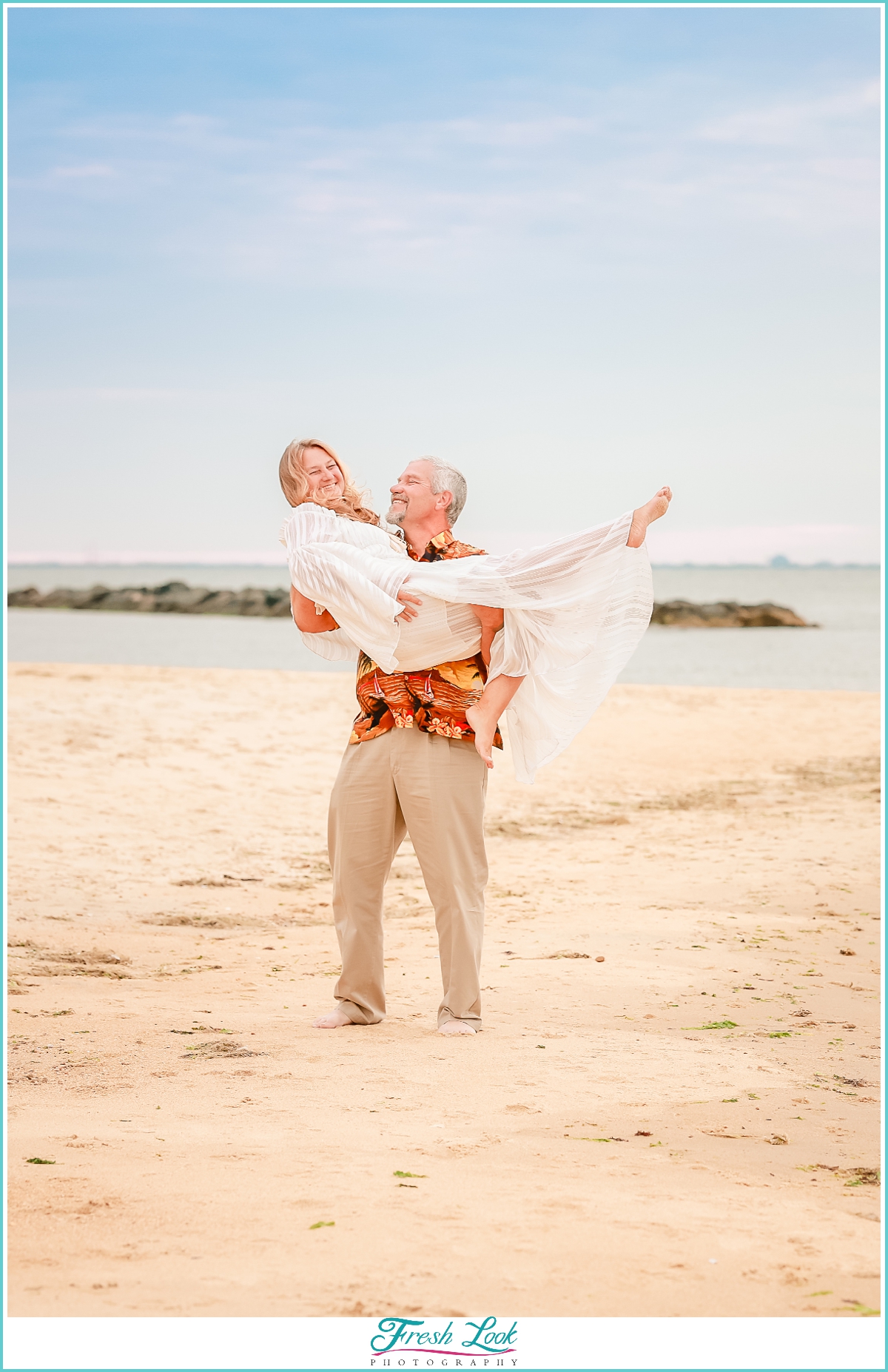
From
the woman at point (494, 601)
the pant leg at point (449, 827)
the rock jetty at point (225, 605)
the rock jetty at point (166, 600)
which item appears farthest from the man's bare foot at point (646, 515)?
the rock jetty at point (166, 600)

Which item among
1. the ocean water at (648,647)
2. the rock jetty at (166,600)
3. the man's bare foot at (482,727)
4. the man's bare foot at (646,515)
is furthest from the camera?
the rock jetty at (166,600)

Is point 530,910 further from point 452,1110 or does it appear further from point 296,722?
point 296,722

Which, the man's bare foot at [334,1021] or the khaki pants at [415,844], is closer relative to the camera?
the khaki pants at [415,844]

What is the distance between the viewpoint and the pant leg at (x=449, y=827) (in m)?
4.51

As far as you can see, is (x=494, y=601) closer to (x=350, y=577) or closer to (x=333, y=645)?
(x=350, y=577)

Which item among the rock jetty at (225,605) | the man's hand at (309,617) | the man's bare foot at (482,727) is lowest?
the man's bare foot at (482,727)

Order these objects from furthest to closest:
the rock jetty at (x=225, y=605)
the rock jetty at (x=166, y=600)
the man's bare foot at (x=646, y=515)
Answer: the rock jetty at (x=166, y=600)
the rock jetty at (x=225, y=605)
the man's bare foot at (x=646, y=515)

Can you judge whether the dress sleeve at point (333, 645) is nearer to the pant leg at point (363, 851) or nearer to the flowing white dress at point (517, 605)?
the flowing white dress at point (517, 605)

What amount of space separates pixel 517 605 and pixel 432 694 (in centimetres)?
46

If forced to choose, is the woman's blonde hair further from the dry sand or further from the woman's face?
the dry sand

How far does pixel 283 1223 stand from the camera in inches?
117

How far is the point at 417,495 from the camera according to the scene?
14.8 feet

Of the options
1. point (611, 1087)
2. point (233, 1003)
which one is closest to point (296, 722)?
point (233, 1003)

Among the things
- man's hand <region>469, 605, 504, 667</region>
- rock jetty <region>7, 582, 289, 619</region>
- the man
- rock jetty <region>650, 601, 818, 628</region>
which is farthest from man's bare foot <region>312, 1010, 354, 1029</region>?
rock jetty <region>7, 582, 289, 619</region>
